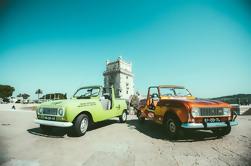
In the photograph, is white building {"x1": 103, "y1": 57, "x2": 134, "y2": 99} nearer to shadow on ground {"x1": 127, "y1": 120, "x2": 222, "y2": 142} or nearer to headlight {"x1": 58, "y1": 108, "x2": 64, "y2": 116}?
shadow on ground {"x1": 127, "y1": 120, "x2": 222, "y2": 142}

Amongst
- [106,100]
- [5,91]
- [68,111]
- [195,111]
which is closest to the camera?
[195,111]

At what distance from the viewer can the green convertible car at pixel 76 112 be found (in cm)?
514

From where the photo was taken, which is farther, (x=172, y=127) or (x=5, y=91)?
(x=5, y=91)

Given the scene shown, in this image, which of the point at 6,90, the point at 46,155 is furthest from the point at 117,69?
the point at 6,90

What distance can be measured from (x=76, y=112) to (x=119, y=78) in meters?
45.3

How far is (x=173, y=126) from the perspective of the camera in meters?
5.11

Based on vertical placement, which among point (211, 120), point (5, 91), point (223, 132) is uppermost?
point (5, 91)

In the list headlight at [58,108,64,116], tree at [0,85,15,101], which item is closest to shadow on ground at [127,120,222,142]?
headlight at [58,108,64,116]

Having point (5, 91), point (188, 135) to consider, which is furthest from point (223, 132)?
point (5, 91)

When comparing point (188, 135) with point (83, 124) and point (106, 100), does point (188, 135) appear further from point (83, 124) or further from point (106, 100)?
point (83, 124)

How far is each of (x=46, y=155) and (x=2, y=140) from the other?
247 cm

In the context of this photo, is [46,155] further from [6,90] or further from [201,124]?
[6,90]

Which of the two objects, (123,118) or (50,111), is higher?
(50,111)

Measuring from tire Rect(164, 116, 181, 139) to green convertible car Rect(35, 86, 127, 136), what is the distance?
2762 mm
